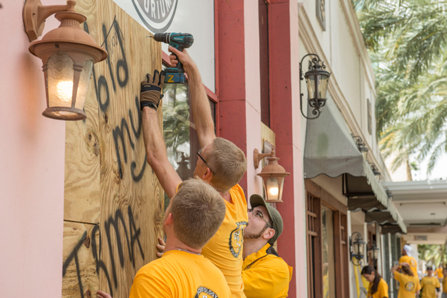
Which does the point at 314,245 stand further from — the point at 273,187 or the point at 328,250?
the point at 273,187

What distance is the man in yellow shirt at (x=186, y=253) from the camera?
248 centimetres

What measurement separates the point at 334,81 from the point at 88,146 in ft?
34.0

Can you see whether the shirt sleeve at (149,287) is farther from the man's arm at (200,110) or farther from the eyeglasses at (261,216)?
the eyeglasses at (261,216)

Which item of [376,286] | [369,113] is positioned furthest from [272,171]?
[369,113]

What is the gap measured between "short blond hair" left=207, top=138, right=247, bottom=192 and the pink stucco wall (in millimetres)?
894

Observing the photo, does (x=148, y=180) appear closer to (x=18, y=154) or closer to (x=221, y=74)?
(x=18, y=154)

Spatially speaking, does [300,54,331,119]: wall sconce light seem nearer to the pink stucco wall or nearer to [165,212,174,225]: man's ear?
the pink stucco wall

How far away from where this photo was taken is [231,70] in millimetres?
6316

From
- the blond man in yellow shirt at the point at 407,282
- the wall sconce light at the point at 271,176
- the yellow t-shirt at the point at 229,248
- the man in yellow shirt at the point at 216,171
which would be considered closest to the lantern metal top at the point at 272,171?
the wall sconce light at the point at 271,176

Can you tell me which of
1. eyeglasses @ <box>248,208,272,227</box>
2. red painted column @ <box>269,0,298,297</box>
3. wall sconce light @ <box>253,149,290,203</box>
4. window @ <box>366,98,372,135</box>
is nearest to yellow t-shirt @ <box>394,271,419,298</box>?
window @ <box>366,98,372,135</box>

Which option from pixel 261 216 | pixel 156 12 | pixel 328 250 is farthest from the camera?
pixel 328 250

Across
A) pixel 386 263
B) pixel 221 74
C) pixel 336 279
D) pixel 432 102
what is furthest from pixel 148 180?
pixel 386 263

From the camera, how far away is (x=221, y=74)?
6332mm

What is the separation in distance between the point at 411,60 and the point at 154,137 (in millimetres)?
19210
